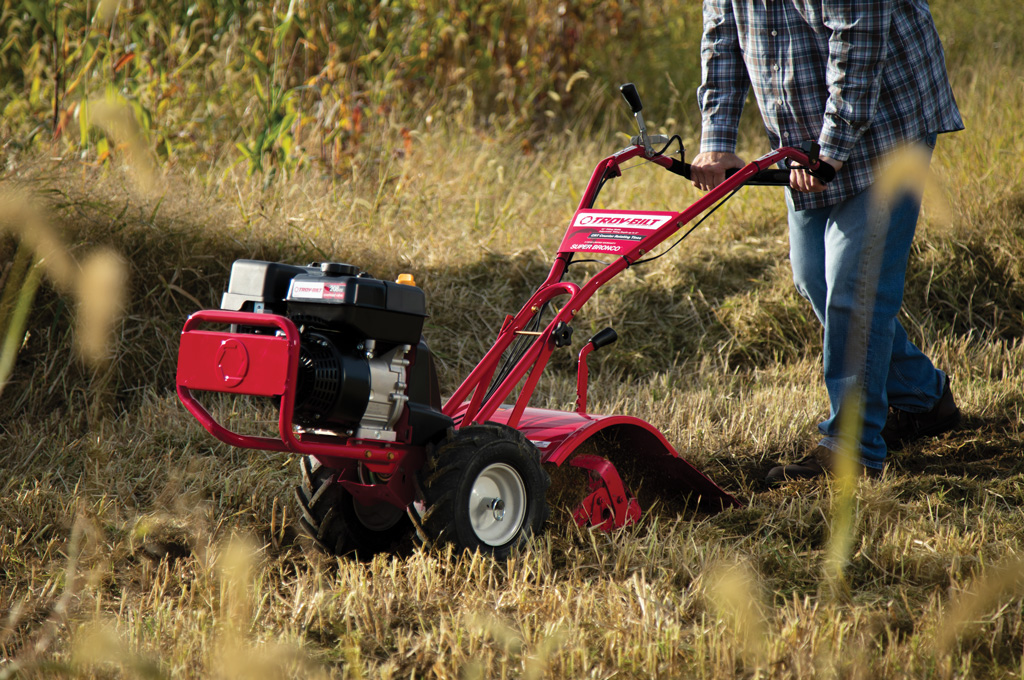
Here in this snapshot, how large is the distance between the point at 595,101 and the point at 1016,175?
317 cm

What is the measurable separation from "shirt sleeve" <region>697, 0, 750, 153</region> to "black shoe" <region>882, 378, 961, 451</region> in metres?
1.13

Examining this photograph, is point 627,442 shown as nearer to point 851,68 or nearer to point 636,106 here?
point 636,106

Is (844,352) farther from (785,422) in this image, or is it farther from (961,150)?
(961,150)

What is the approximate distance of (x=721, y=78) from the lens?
3164 mm

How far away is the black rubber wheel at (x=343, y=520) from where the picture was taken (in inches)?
95.5

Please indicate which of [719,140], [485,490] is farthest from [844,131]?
[485,490]

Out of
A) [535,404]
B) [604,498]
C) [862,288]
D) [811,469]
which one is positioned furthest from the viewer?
[535,404]

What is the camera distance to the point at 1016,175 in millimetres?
4797

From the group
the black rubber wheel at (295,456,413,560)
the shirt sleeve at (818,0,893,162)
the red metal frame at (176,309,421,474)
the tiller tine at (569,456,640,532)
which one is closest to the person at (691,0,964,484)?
the shirt sleeve at (818,0,893,162)

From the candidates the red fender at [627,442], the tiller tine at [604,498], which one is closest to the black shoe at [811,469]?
the red fender at [627,442]

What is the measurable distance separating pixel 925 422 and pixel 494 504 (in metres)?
1.76

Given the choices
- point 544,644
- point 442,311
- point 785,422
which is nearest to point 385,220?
point 442,311

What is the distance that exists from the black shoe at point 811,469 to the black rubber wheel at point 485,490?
1009 millimetres

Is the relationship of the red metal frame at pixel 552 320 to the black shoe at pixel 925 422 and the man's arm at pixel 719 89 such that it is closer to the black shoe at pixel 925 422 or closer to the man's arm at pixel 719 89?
the man's arm at pixel 719 89
